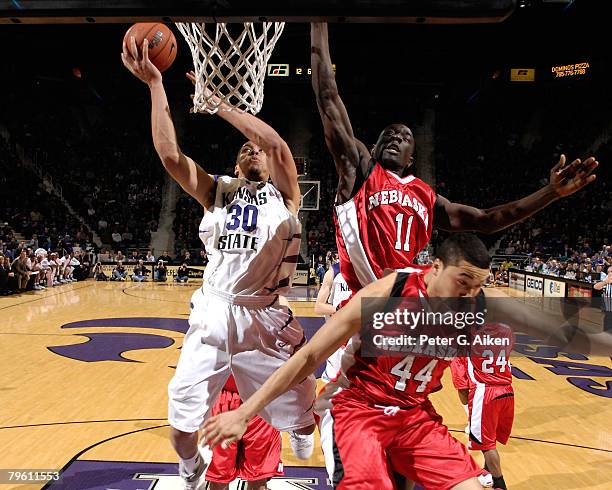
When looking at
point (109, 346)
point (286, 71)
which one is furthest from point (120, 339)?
point (286, 71)

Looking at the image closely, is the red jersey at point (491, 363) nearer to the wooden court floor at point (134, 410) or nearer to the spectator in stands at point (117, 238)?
the wooden court floor at point (134, 410)

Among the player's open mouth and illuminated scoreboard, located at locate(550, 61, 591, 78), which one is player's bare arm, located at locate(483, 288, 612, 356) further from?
illuminated scoreboard, located at locate(550, 61, 591, 78)

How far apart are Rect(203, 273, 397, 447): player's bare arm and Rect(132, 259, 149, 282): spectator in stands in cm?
1793

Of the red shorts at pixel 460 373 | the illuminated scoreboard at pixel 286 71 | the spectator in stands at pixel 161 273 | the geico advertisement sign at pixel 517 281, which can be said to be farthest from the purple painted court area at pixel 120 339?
the illuminated scoreboard at pixel 286 71

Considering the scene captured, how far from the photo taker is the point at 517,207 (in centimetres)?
343

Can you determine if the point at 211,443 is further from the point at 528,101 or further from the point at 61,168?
the point at 528,101

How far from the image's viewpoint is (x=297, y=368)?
7.48 feet

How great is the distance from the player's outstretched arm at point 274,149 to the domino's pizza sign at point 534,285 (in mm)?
11701

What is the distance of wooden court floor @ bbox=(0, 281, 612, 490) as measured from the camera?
4363 millimetres

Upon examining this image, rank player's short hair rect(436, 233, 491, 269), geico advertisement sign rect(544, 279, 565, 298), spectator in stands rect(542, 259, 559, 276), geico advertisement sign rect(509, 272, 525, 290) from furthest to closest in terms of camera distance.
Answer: spectator in stands rect(542, 259, 559, 276), geico advertisement sign rect(509, 272, 525, 290), geico advertisement sign rect(544, 279, 565, 298), player's short hair rect(436, 233, 491, 269)

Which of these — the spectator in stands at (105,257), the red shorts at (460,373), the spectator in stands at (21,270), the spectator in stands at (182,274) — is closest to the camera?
the red shorts at (460,373)

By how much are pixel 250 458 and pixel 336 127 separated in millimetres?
2000

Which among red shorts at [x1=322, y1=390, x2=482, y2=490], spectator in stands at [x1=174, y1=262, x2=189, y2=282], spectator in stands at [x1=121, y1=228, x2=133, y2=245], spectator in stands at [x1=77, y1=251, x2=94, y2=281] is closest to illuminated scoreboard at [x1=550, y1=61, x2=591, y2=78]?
spectator in stands at [x1=174, y1=262, x2=189, y2=282]

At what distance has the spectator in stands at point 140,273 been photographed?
1942 centimetres
